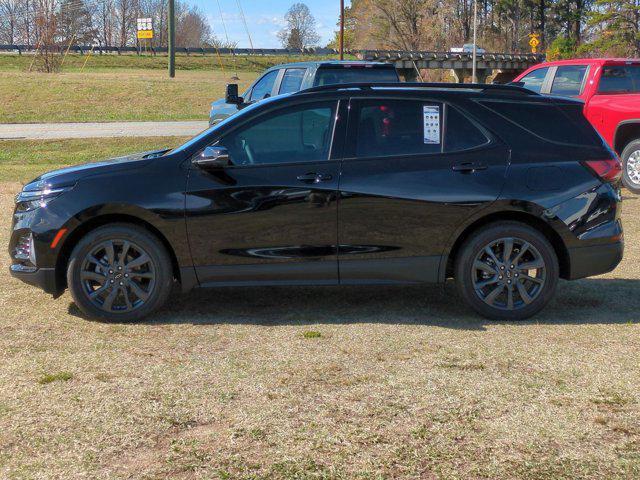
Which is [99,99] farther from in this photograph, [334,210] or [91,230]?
[334,210]

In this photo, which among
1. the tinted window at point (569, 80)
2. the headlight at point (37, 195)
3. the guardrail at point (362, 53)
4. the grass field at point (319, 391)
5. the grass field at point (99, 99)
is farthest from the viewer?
the guardrail at point (362, 53)

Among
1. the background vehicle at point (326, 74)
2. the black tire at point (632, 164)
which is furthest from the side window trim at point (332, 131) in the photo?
the black tire at point (632, 164)

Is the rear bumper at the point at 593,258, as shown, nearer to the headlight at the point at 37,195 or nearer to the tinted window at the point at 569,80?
the headlight at the point at 37,195

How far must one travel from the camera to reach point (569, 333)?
5691 mm

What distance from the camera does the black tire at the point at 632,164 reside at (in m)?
12.5

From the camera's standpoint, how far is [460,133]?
6004mm

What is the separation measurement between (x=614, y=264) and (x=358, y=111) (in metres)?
2.15

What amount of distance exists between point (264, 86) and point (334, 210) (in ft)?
30.2

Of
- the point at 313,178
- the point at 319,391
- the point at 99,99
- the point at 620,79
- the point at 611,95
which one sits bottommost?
the point at 319,391

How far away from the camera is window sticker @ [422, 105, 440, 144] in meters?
5.97

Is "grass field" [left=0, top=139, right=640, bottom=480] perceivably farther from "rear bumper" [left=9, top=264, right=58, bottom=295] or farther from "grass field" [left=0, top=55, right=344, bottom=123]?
"grass field" [left=0, top=55, right=344, bottom=123]

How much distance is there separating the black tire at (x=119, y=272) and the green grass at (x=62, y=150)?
447 inches

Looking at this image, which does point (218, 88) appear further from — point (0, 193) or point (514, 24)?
point (514, 24)

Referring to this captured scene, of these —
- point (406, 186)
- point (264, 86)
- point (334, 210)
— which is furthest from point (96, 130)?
point (406, 186)
